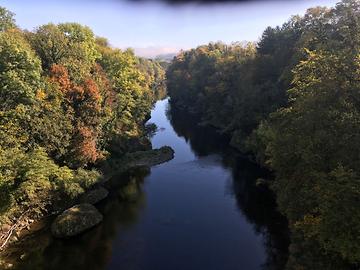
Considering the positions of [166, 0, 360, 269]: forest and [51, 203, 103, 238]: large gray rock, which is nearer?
[166, 0, 360, 269]: forest

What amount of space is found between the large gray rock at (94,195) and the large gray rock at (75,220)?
8.19 ft

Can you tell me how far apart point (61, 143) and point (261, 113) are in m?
24.8

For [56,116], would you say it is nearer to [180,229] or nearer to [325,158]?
[180,229]

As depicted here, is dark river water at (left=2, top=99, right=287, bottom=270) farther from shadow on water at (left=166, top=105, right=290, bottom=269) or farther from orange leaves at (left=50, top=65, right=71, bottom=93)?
orange leaves at (left=50, top=65, right=71, bottom=93)

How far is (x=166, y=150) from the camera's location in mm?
48625

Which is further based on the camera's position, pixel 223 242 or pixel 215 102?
pixel 215 102

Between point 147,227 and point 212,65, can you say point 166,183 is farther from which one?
point 212,65

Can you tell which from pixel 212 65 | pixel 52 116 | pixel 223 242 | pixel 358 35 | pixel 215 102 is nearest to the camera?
pixel 358 35

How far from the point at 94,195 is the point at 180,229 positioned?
9456 mm

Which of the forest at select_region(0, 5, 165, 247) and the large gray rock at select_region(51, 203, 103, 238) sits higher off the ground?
the forest at select_region(0, 5, 165, 247)

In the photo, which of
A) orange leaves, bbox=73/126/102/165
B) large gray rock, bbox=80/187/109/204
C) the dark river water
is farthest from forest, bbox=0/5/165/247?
the dark river water

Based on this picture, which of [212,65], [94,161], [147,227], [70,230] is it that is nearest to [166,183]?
[94,161]

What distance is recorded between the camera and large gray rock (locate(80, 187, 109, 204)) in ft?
109

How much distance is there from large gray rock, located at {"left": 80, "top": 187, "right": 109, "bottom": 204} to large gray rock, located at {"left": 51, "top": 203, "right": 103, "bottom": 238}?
250cm
